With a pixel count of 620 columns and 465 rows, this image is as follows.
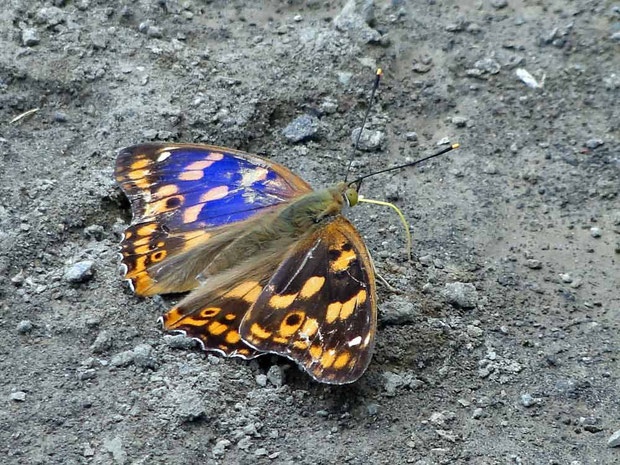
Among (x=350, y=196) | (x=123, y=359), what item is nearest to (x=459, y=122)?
(x=350, y=196)

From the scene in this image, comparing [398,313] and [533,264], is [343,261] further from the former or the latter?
[533,264]

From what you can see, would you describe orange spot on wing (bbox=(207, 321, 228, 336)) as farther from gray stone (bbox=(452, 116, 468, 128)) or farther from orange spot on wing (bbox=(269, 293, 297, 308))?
gray stone (bbox=(452, 116, 468, 128))

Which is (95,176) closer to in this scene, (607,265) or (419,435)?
(419,435)

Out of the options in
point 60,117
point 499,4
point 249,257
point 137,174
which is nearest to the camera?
point 249,257

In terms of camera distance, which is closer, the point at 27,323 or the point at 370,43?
the point at 27,323

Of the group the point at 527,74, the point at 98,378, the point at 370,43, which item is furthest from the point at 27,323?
the point at 527,74

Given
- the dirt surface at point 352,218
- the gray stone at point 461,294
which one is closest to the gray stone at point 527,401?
the dirt surface at point 352,218
